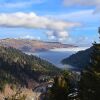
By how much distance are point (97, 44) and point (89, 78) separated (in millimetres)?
3443

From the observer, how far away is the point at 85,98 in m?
37.2

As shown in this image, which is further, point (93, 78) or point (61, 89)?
point (61, 89)

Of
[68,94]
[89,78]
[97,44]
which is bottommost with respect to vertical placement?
[68,94]

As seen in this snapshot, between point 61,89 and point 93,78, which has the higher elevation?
point 93,78

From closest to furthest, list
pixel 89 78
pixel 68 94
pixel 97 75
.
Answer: pixel 97 75 < pixel 89 78 < pixel 68 94

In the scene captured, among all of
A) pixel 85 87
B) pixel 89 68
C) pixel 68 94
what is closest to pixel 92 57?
pixel 89 68

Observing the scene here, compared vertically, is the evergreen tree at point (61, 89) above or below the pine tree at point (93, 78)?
below

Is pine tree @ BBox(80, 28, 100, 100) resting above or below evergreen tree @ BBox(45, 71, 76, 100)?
above

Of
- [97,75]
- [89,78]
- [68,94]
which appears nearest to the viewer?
[97,75]

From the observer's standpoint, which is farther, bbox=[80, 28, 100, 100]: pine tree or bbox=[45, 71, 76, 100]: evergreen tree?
bbox=[45, 71, 76, 100]: evergreen tree

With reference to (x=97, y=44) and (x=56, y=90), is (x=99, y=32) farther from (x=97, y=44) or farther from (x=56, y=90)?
(x=56, y=90)

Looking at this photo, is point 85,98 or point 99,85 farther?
point 85,98

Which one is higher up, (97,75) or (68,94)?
(97,75)

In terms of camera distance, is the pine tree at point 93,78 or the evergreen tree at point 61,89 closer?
the pine tree at point 93,78
